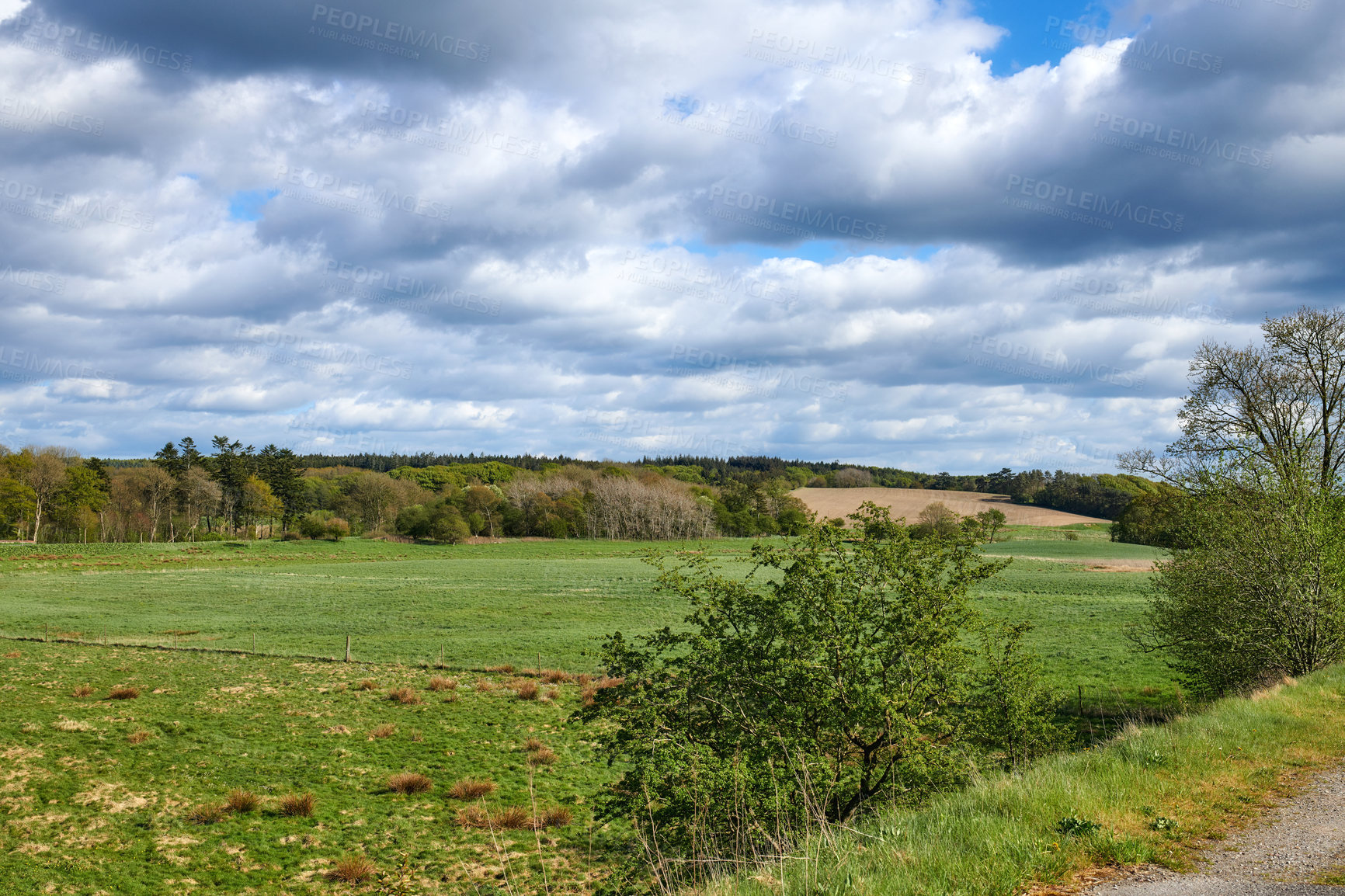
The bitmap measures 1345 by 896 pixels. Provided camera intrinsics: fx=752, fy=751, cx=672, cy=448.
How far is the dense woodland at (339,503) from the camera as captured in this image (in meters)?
114

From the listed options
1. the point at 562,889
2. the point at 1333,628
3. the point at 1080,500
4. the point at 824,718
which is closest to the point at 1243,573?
the point at 1333,628

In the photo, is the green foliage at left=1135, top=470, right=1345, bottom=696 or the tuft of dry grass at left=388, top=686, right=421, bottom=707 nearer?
the green foliage at left=1135, top=470, right=1345, bottom=696

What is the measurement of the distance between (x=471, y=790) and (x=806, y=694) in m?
12.2

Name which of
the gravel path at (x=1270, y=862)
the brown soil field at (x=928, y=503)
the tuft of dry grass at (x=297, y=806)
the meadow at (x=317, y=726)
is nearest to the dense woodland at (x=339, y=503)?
the brown soil field at (x=928, y=503)

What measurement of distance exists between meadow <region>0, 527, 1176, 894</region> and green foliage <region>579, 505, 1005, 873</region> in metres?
1.70

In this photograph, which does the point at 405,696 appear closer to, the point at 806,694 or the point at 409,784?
the point at 409,784

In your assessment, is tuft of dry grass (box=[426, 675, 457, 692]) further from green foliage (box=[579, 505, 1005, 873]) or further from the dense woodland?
the dense woodland

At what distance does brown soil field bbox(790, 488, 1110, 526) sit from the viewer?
152 meters

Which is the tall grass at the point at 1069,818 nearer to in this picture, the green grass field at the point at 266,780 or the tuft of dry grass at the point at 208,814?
the green grass field at the point at 266,780

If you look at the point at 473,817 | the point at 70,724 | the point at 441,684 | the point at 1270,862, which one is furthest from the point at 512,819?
the point at 1270,862

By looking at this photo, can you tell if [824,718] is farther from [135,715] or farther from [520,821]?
[135,715]

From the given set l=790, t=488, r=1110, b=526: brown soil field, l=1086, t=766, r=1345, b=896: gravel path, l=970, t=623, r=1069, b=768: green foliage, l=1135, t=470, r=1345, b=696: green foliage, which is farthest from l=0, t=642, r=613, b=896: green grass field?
l=790, t=488, r=1110, b=526: brown soil field

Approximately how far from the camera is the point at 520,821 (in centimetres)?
1886

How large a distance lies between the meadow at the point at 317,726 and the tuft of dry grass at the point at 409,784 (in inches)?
10.2
